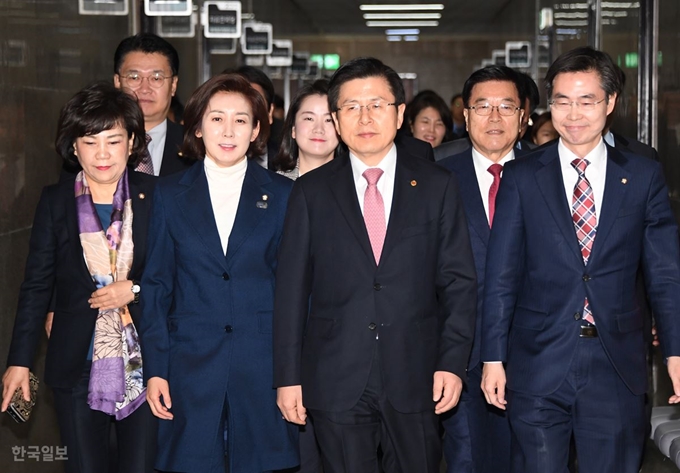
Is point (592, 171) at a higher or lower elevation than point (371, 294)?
higher

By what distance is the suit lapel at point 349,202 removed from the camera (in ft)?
12.2

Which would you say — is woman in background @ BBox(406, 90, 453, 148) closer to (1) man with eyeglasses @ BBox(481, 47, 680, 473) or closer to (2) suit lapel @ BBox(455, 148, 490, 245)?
(2) suit lapel @ BBox(455, 148, 490, 245)

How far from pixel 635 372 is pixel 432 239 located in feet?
2.98

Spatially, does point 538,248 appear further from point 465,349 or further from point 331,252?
point 331,252

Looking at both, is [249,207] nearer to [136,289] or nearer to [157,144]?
[136,289]

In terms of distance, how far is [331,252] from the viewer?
375 centimetres

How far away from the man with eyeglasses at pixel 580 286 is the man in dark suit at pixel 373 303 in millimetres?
242

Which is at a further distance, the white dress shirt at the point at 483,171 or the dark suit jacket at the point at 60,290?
the white dress shirt at the point at 483,171

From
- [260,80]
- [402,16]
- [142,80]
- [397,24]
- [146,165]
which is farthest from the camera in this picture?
[397,24]

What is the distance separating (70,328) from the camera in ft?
13.4

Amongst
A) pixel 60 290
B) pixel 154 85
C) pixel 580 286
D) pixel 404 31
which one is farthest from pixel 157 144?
pixel 404 31

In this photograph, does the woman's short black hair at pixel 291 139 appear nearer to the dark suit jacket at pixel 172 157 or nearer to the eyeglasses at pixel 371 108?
the dark suit jacket at pixel 172 157

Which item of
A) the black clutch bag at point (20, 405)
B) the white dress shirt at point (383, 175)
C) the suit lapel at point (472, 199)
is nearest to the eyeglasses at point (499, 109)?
the suit lapel at point (472, 199)

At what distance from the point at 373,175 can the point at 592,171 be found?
842 mm
